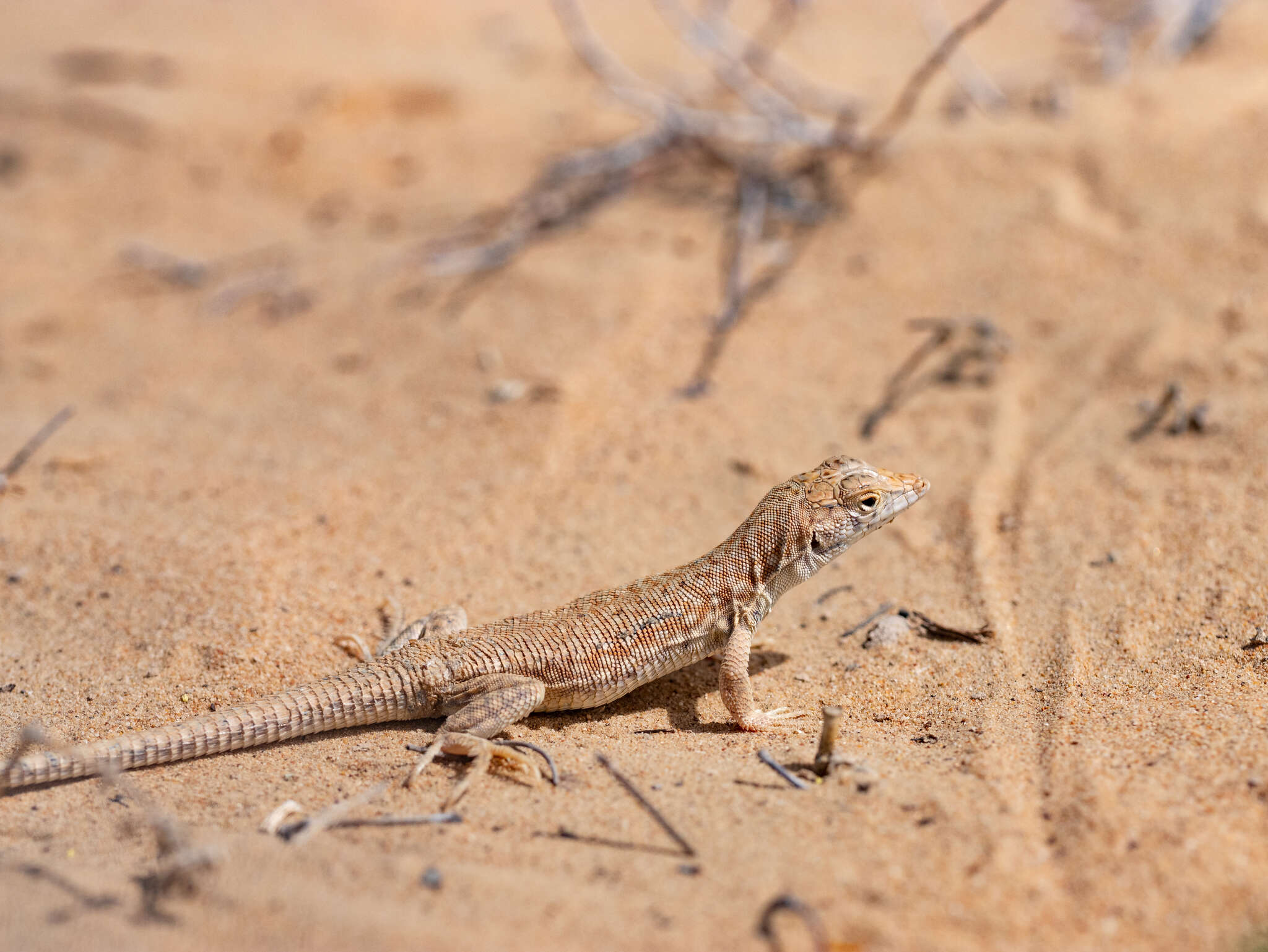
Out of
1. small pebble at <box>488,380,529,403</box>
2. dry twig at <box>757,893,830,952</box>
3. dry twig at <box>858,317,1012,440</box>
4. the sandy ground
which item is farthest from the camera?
small pebble at <box>488,380,529,403</box>

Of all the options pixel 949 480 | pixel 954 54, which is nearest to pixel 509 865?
pixel 949 480

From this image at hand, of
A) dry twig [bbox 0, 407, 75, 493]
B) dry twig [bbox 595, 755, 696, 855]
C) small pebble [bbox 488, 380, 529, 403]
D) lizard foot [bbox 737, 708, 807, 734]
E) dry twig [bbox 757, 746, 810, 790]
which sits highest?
dry twig [bbox 757, 746, 810, 790]

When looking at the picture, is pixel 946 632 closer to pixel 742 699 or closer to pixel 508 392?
pixel 742 699

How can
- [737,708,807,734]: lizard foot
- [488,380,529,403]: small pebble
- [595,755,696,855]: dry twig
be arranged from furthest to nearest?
1. [488,380,529,403]: small pebble
2. [737,708,807,734]: lizard foot
3. [595,755,696,855]: dry twig

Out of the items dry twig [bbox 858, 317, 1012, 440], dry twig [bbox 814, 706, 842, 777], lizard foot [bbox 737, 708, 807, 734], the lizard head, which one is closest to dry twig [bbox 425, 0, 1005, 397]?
dry twig [bbox 858, 317, 1012, 440]

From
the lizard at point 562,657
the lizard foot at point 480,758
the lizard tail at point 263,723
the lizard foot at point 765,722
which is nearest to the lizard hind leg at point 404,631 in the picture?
the lizard at point 562,657

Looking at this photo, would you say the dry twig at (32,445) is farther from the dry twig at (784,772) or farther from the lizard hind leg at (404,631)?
the dry twig at (784,772)

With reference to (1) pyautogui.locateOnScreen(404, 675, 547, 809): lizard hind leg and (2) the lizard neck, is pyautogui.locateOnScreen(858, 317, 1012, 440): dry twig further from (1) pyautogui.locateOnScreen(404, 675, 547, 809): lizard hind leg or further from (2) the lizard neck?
(1) pyautogui.locateOnScreen(404, 675, 547, 809): lizard hind leg
